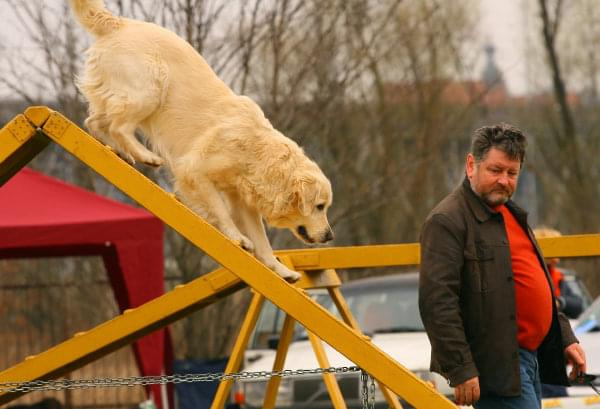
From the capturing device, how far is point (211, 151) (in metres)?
5.88

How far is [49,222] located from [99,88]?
178 inches

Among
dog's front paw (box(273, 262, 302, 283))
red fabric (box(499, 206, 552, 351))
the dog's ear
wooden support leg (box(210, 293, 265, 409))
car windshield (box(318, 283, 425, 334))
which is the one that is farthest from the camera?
car windshield (box(318, 283, 425, 334))

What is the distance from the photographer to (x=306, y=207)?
237 inches

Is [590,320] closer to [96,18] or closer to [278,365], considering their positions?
[278,365]

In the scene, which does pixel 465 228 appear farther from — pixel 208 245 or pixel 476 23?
pixel 476 23

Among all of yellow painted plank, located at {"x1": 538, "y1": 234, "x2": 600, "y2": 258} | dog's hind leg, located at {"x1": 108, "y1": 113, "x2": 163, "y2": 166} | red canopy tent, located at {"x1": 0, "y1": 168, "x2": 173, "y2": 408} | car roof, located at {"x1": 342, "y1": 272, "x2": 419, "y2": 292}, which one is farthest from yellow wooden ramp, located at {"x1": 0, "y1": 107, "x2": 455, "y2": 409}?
car roof, located at {"x1": 342, "y1": 272, "x2": 419, "y2": 292}

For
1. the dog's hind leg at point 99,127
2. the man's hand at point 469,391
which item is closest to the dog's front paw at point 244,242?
the dog's hind leg at point 99,127

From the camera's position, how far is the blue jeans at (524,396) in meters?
5.07

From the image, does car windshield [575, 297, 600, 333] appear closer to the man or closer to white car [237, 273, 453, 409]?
white car [237, 273, 453, 409]

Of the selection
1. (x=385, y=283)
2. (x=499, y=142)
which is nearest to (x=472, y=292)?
(x=499, y=142)

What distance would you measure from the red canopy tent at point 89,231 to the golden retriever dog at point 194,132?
14.3ft

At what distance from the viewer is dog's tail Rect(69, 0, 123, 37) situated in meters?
6.11

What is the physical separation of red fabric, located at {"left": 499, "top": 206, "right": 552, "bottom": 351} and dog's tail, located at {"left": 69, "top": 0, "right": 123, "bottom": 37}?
2.21m

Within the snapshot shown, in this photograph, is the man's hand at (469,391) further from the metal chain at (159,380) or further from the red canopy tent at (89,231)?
the red canopy tent at (89,231)
